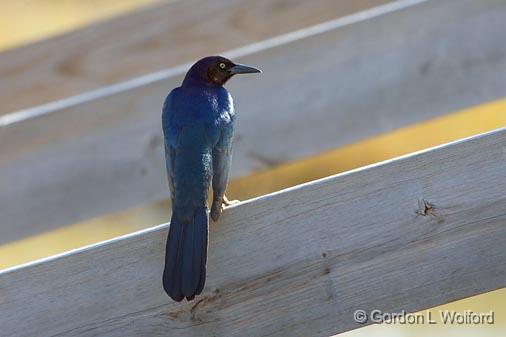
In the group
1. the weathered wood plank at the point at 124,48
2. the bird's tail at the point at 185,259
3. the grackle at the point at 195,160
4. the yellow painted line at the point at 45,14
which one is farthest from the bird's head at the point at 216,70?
the yellow painted line at the point at 45,14

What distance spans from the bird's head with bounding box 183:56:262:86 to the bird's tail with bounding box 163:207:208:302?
1.22 meters

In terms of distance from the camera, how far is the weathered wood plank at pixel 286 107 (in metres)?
4.46

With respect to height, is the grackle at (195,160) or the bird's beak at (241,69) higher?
the bird's beak at (241,69)

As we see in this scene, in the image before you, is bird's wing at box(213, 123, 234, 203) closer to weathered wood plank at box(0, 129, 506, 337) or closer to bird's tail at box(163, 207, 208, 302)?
bird's tail at box(163, 207, 208, 302)

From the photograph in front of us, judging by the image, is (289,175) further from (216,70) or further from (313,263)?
(313,263)

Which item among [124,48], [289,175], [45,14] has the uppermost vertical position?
[124,48]

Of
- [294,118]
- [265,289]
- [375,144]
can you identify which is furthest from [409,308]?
[375,144]

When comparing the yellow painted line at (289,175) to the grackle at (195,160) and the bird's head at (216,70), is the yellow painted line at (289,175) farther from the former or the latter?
the grackle at (195,160)

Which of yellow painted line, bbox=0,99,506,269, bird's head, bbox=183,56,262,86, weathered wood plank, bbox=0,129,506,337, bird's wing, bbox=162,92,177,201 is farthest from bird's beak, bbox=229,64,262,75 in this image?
yellow painted line, bbox=0,99,506,269

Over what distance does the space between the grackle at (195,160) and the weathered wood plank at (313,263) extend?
71 mm

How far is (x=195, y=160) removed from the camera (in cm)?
366

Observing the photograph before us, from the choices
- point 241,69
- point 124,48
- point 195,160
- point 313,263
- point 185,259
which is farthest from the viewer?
point 124,48

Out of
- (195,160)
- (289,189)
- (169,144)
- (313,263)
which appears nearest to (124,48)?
(169,144)

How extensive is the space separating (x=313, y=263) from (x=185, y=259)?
328 mm
